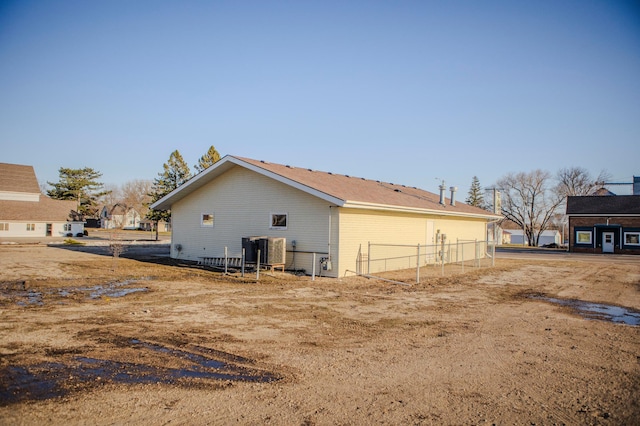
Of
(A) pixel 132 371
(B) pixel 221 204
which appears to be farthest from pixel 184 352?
→ (B) pixel 221 204

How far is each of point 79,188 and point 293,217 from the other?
63.7 m

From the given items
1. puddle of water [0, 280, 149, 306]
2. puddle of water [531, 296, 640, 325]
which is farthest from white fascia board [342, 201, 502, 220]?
puddle of water [0, 280, 149, 306]

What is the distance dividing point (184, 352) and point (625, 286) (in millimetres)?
16008

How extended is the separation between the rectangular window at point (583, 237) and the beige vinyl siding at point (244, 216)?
34.6m

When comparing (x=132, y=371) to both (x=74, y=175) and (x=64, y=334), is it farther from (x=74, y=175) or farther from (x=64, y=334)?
(x=74, y=175)

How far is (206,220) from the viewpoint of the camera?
20859mm

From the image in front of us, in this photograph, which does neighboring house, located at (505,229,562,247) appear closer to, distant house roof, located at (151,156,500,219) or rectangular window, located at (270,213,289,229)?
distant house roof, located at (151,156,500,219)

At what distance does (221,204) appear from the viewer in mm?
20016

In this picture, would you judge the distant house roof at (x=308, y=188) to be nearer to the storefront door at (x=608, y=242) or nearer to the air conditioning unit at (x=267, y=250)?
the air conditioning unit at (x=267, y=250)

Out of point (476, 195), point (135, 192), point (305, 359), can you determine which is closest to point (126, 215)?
point (135, 192)

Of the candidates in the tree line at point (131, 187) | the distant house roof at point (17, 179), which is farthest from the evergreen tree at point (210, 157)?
the distant house roof at point (17, 179)

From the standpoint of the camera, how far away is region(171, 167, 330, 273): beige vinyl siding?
16.5 m

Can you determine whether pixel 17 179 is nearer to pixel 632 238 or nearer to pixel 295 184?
pixel 295 184

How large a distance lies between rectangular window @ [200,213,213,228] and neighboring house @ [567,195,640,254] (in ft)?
114
